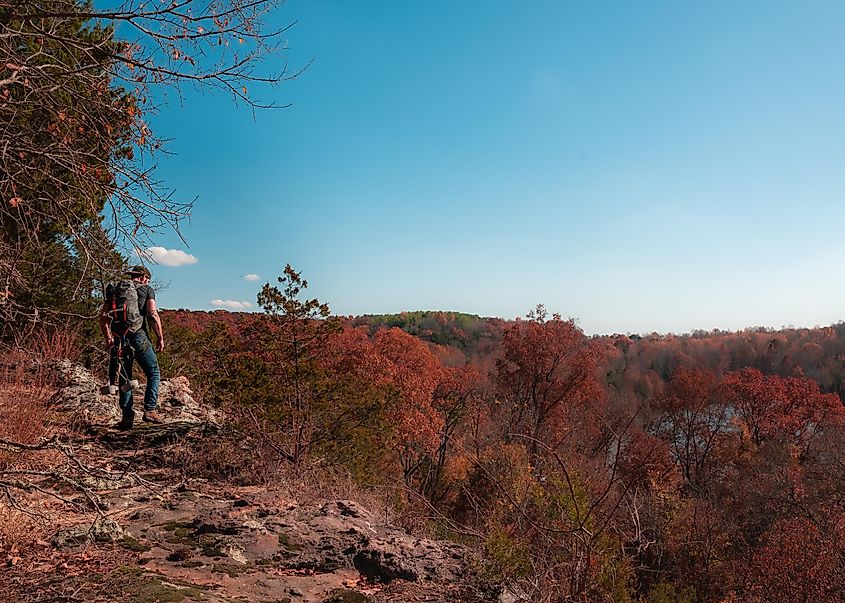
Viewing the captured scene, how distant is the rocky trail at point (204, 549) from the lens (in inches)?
121

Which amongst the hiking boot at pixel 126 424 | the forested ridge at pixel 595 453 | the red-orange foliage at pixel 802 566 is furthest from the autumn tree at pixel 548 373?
the hiking boot at pixel 126 424

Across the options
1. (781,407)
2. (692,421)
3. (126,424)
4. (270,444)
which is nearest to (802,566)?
(270,444)

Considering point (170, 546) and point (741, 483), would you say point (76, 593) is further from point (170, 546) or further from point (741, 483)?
point (741, 483)

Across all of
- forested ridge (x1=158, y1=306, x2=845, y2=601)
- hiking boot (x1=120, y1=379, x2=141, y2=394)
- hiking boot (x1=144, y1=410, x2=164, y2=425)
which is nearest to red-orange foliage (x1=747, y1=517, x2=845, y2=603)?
forested ridge (x1=158, y1=306, x2=845, y2=601)

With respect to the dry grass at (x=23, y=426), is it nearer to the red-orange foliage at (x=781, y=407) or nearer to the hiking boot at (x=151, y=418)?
the hiking boot at (x=151, y=418)

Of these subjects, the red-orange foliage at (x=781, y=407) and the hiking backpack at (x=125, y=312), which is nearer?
the hiking backpack at (x=125, y=312)

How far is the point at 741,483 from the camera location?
25.2 metres

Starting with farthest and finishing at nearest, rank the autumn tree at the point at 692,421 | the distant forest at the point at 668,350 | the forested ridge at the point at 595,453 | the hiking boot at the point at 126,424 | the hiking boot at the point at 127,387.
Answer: the distant forest at the point at 668,350
the autumn tree at the point at 692,421
the forested ridge at the point at 595,453
the hiking boot at the point at 126,424
the hiking boot at the point at 127,387

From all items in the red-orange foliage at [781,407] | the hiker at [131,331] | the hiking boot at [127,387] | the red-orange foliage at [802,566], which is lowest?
the red-orange foliage at [802,566]

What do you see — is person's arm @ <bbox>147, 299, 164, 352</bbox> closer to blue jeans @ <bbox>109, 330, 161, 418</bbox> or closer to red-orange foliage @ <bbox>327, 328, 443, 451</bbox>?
blue jeans @ <bbox>109, 330, 161, 418</bbox>

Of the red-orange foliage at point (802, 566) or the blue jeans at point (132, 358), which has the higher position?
the blue jeans at point (132, 358)

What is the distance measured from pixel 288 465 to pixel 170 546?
2.59 meters

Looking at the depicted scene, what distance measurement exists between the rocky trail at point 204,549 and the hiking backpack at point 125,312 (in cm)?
137

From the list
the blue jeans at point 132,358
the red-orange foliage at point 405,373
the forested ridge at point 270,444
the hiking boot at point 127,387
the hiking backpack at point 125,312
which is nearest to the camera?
the forested ridge at point 270,444
